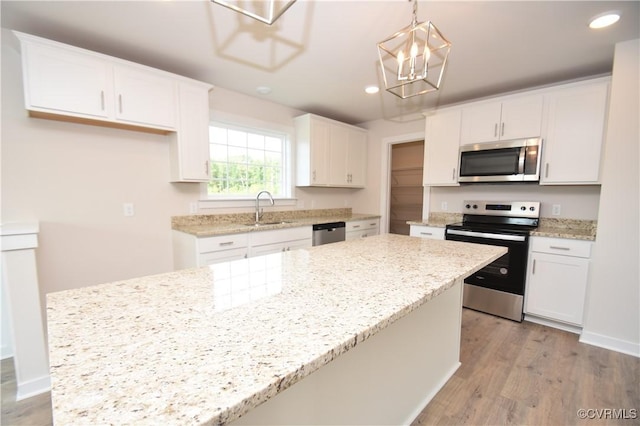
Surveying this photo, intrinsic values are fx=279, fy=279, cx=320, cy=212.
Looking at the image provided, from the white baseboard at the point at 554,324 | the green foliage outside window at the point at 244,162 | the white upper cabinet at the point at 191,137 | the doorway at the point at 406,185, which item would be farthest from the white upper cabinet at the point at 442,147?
the white upper cabinet at the point at 191,137

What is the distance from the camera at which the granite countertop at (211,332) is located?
1.53ft

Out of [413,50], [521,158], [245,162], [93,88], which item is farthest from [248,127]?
[521,158]

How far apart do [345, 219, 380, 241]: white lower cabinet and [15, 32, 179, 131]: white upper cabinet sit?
2.40 meters

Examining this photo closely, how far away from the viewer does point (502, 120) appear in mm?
2904

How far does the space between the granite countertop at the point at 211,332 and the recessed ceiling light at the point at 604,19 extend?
1929mm

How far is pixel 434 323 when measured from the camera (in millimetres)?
1630

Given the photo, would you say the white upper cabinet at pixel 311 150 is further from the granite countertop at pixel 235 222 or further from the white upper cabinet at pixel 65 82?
the white upper cabinet at pixel 65 82

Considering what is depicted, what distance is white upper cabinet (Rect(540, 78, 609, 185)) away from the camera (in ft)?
7.95

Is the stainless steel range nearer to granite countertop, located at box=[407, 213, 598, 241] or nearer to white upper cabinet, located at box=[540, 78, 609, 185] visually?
granite countertop, located at box=[407, 213, 598, 241]

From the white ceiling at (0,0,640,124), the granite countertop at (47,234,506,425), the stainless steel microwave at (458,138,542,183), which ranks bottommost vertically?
the granite countertop at (47,234,506,425)

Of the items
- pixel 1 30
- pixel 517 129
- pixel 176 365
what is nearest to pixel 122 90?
pixel 1 30

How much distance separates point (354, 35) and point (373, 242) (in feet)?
4.97

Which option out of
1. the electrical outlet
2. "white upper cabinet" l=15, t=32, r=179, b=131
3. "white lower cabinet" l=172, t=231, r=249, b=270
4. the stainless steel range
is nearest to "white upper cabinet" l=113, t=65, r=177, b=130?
"white upper cabinet" l=15, t=32, r=179, b=131

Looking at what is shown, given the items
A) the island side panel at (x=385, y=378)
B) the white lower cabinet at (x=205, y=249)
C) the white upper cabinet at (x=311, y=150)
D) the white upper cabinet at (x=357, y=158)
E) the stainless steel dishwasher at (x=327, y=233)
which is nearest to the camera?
the island side panel at (x=385, y=378)
